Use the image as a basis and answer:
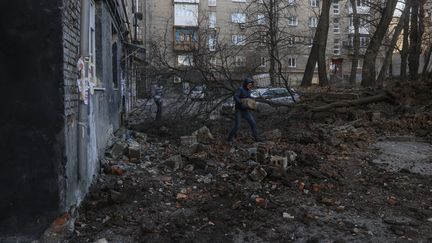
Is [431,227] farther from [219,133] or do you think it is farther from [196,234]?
[219,133]

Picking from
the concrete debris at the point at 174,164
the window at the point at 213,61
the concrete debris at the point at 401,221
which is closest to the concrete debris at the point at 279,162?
the concrete debris at the point at 174,164

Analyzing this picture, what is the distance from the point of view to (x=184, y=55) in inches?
537

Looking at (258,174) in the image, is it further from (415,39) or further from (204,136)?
(415,39)

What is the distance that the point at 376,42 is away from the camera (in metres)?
19.2

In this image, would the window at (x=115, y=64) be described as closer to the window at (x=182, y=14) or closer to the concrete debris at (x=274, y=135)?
the concrete debris at (x=274, y=135)

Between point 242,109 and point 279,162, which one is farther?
point 242,109

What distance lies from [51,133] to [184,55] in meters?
9.22

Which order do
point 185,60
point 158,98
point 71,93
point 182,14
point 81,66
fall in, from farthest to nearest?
point 182,14 → point 185,60 → point 158,98 → point 81,66 → point 71,93

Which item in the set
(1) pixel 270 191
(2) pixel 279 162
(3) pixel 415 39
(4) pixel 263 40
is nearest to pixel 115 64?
(2) pixel 279 162

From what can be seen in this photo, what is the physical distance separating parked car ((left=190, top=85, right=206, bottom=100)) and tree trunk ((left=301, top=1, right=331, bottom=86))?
1250 cm

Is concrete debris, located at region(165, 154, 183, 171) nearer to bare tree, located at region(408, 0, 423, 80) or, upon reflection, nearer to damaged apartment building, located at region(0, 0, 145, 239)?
damaged apartment building, located at region(0, 0, 145, 239)

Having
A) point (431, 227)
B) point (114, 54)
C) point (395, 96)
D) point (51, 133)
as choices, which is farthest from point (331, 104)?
point (51, 133)

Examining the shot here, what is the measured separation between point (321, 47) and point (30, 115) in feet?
71.8

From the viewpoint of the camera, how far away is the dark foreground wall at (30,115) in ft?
15.0
